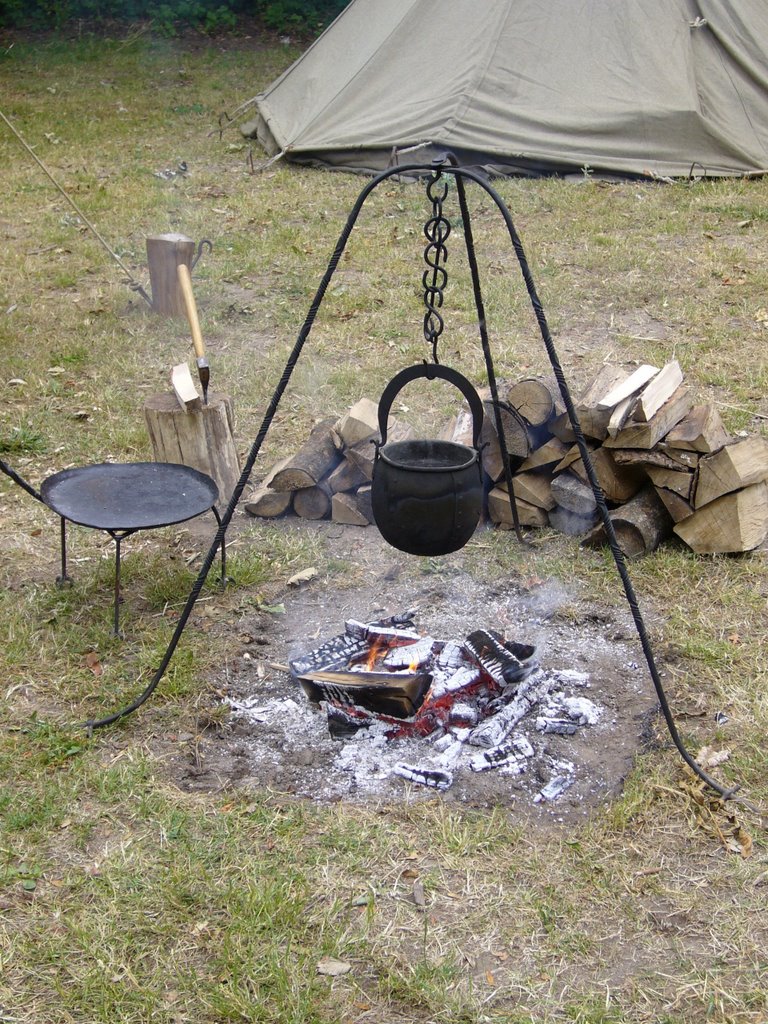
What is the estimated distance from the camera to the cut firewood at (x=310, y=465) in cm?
437

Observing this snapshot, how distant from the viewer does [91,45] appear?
14.6m

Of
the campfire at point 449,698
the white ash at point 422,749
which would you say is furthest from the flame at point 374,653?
the white ash at point 422,749

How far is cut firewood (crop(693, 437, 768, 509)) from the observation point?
155 inches

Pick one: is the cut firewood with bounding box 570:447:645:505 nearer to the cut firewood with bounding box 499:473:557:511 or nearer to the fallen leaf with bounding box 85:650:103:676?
the cut firewood with bounding box 499:473:557:511

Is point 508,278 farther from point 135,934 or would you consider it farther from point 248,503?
point 135,934

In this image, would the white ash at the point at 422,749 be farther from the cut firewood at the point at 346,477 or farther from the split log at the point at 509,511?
the cut firewood at the point at 346,477

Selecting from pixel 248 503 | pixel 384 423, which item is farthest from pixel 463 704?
pixel 248 503

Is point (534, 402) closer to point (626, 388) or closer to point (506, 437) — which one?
point (506, 437)

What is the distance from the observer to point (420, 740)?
10.5 ft

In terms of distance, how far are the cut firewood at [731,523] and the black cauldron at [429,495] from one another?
1280 mm

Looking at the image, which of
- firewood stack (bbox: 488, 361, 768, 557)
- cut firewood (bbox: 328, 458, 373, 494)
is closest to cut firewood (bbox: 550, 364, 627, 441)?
firewood stack (bbox: 488, 361, 768, 557)

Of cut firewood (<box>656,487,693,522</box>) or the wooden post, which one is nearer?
cut firewood (<box>656,487,693,522</box>)

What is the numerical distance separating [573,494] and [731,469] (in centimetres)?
62

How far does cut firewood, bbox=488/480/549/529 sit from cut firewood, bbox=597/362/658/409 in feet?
1.78
